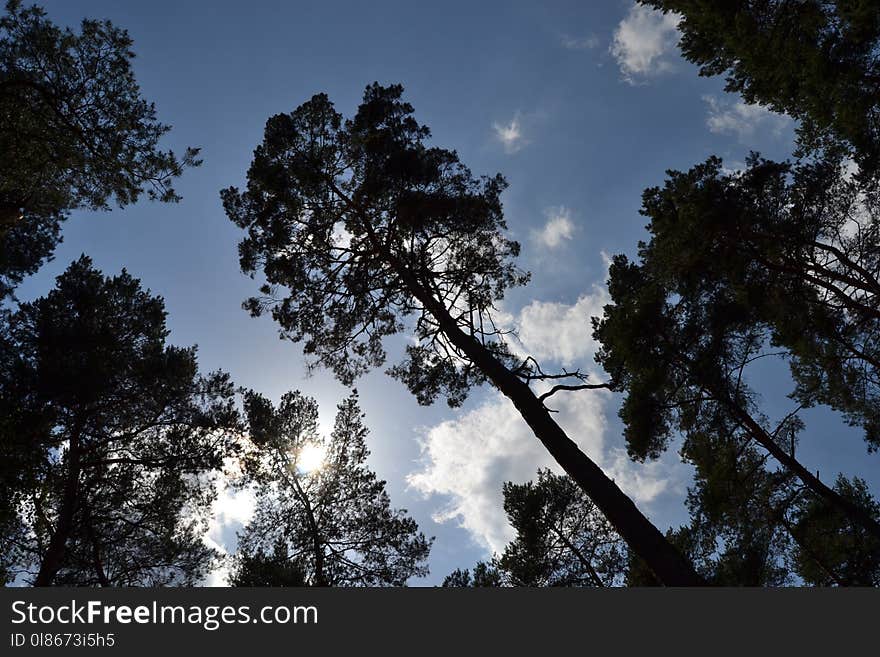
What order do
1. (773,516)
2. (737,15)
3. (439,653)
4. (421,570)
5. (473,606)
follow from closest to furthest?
(439,653) → (473,606) → (737,15) → (773,516) → (421,570)

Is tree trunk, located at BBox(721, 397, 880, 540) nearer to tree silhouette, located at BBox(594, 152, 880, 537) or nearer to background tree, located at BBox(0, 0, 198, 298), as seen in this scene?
tree silhouette, located at BBox(594, 152, 880, 537)

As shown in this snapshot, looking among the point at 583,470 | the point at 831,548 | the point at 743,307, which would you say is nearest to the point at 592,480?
the point at 583,470

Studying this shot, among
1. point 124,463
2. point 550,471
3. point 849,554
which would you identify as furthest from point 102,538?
point 849,554

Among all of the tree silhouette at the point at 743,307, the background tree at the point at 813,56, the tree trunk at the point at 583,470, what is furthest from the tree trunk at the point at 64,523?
the background tree at the point at 813,56

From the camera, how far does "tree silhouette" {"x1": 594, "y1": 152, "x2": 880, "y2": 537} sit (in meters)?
8.41

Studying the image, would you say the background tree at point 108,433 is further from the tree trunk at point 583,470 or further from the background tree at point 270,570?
the tree trunk at point 583,470

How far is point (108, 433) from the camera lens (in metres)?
10.0

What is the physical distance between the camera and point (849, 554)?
993 cm

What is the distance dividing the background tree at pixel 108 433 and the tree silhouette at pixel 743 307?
10145 mm

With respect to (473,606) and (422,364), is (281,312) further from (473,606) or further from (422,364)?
(473,606)

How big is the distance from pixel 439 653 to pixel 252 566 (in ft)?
30.6

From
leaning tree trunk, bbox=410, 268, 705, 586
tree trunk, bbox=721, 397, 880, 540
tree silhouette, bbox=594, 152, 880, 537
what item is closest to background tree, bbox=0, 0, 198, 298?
leaning tree trunk, bbox=410, 268, 705, 586

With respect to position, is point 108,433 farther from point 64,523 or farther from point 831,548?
point 831,548

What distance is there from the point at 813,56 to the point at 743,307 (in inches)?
182
